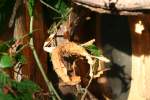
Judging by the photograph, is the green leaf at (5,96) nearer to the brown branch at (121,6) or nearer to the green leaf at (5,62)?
the green leaf at (5,62)

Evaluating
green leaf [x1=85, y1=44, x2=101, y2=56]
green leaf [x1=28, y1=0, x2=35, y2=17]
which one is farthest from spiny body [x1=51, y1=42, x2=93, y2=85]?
green leaf [x1=28, y1=0, x2=35, y2=17]

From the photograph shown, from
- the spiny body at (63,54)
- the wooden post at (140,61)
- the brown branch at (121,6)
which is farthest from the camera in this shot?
the wooden post at (140,61)

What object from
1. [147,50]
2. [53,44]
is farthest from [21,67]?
[147,50]

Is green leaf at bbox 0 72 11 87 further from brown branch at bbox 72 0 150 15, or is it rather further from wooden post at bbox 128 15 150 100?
wooden post at bbox 128 15 150 100

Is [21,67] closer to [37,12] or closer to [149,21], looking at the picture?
[37,12]

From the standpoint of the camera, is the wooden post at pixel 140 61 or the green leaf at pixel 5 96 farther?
the wooden post at pixel 140 61

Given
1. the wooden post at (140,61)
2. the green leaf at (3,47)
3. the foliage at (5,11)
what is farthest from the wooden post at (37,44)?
the wooden post at (140,61)

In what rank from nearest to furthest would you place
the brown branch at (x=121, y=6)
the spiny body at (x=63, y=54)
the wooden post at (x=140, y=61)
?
the brown branch at (x=121, y=6)
the spiny body at (x=63, y=54)
the wooden post at (x=140, y=61)

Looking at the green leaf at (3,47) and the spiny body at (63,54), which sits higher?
the green leaf at (3,47)

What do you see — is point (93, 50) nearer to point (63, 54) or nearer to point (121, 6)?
point (63, 54)
